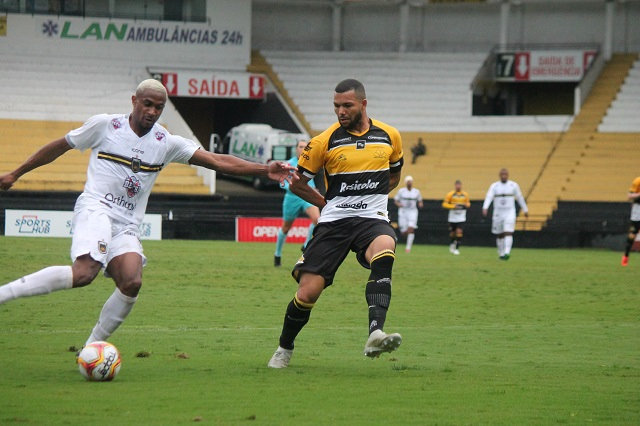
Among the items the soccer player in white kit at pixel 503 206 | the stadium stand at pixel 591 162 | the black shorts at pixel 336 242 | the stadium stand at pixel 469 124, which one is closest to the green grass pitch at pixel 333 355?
the black shorts at pixel 336 242

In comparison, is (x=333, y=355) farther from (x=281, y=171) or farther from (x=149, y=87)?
(x=149, y=87)

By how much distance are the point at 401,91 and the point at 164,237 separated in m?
16.0

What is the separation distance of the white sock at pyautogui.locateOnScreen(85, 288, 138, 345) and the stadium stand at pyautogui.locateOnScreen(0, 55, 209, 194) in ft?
86.9

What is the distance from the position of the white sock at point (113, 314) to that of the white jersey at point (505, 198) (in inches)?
832

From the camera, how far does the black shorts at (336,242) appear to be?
8.95 metres

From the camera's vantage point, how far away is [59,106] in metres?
39.4

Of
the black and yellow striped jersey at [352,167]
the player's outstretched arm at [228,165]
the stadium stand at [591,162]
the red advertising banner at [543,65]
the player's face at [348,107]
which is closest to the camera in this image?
the player's outstretched arm at [228,165]

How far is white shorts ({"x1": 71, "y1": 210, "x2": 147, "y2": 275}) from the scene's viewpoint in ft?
26.3

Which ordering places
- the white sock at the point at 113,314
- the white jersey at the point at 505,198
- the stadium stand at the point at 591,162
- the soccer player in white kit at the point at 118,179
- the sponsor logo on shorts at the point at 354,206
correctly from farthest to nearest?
1. the stadium stand at the point at 591,162
2. the white jersey at the point at 505,198
3. the sponsor logo on shorts at the point at 354,206
4. the white sock at the point at 113,314
5. the soccer player in white kit at the point at 118,179

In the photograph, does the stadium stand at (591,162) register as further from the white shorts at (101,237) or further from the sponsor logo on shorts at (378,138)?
the white shorts at (101,237)

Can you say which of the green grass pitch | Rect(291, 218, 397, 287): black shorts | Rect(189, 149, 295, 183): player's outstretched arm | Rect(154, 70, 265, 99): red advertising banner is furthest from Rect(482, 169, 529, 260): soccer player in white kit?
Rect(189, 149, 295, 183): player's outstretched arm

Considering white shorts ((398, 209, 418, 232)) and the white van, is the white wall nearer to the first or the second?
the white van

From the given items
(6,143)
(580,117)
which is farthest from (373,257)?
(580,117)

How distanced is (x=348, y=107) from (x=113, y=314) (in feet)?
8.37
